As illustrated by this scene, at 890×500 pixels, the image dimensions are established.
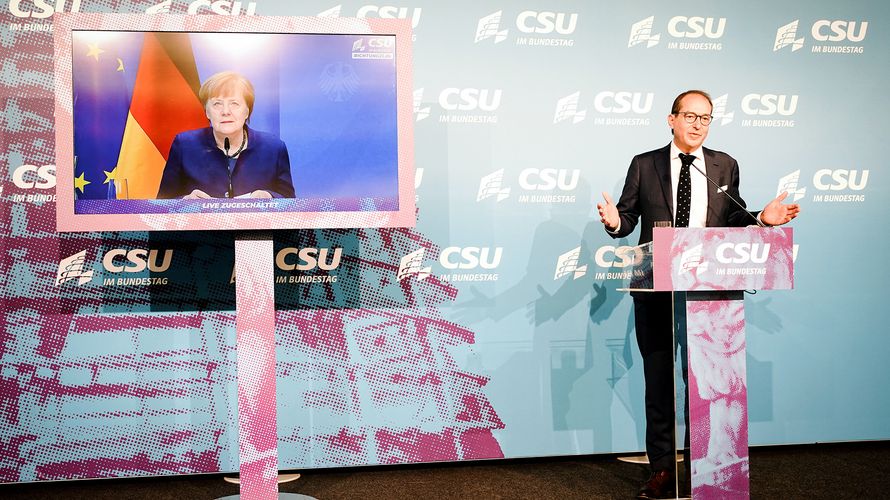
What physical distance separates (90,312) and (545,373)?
96.1 inches

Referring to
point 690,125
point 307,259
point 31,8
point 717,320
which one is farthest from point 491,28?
point 31,8

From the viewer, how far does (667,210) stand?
3.59 meters

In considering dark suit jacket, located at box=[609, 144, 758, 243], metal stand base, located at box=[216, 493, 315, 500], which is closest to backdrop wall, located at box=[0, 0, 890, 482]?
metal stand base, located at box=[216, 493, 315, 500]

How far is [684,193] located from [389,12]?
1873 mm

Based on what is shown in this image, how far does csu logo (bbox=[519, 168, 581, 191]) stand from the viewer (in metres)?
4.37

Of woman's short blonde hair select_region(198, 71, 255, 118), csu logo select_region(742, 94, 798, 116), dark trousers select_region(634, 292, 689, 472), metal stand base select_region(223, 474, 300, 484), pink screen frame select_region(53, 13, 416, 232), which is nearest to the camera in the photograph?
pink screen frame select_region(53, 13, 416, 232)

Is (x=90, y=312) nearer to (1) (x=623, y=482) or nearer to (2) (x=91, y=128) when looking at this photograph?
(2) (x=91, y=128)

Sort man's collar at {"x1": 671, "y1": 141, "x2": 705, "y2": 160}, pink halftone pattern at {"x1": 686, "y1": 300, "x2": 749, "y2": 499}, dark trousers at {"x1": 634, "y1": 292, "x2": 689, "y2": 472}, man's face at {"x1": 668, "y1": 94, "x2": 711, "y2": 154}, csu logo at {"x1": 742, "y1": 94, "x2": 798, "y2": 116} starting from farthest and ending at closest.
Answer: csu logo at {"x1": 742, "y1": 94, "x2": 798, "y2": 116} < man's collar at {"x1": 671, "y1": 141, "x2": 705, "y2": 160} < man's face at {"x1": 668, "y1": 94, "x2": 711, "y2": 154} < dark trousers at {"x1": 634, "y1": 292, "x2": 689, "y2": 472} < pink halftone pattern at {"x1": 686, "y1": 300, "x2": 749, "y2": 499}

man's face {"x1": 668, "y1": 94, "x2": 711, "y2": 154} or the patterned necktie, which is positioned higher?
man's face {"x1": 668, "y1": 94, "x2": 711, "y2": 154}

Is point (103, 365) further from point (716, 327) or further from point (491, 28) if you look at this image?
point (716, 327)

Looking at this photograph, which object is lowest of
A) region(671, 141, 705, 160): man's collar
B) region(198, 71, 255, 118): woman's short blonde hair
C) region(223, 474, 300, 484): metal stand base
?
region(223, 474, 300, 484): metal stand base

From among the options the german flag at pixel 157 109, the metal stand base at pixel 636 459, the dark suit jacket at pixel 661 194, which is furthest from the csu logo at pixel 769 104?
the german flag at pixel 157 109

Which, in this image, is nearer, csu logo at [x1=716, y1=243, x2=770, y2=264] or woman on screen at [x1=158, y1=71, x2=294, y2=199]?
csu logo at [x1=716, y1=243, x2=770, y2=264]

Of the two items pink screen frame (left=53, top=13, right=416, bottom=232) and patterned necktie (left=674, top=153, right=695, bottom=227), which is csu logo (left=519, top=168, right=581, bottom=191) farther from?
pink screen frame (left=53, top=13, right=416, bottom=232)
